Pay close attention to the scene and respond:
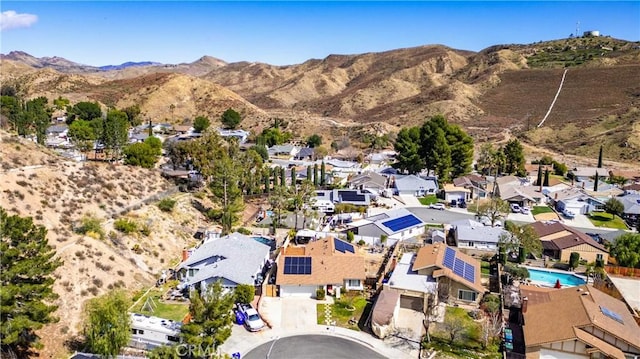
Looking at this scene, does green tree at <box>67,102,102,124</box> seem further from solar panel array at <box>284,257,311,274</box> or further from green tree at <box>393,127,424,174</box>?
solar panel array at <box>284,257,311,274</box>

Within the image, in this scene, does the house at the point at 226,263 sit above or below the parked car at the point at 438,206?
below

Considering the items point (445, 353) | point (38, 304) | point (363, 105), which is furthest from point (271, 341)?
point (363, 105)

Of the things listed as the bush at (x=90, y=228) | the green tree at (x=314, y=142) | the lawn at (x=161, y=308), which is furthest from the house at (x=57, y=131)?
the lawn at (x=161, y=308)

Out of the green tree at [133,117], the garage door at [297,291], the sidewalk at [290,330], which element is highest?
the green tree at [133,117]

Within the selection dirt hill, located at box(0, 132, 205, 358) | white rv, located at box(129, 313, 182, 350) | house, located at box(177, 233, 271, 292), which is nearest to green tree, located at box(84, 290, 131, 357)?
white rv, located at box(129, 313, 182, 350)

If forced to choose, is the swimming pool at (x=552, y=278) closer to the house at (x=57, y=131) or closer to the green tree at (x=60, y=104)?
the house at (x=57, y=131)

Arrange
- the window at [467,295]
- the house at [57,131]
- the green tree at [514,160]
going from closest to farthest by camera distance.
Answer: the window at [467,295] < the green tree at [514,160] < the house at [57,131]
